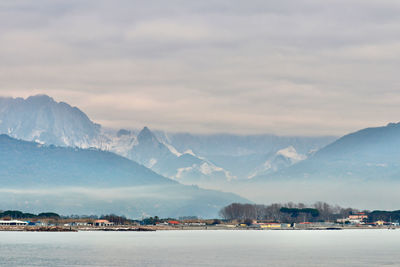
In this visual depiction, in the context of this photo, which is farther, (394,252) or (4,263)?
(394,252)

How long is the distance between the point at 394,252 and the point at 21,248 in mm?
81238

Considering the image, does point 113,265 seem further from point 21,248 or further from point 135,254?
point 21,248

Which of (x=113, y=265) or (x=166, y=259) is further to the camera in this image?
(x=166, y=259)

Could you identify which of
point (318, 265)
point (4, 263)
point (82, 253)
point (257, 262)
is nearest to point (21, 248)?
point (82, 253)

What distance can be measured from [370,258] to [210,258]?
29881 millimetres

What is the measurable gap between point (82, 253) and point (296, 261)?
44119 mm

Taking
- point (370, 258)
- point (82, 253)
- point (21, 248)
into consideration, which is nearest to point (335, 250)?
point (370, 258)

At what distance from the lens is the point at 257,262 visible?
424 ft

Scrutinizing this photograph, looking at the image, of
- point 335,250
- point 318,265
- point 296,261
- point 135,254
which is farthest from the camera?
point 335,250

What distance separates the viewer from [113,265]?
405ft

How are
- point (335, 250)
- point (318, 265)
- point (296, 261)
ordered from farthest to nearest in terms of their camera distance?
point (335, 250) → point (296, 261) → point (318, 265)

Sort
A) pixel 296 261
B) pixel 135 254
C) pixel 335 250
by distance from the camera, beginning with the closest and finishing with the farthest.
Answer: pixel 296 261
pixel 135 254
pixel 335 250

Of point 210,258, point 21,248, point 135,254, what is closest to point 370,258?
point 210,258

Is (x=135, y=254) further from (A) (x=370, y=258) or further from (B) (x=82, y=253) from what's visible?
(A) (x=370, y=258)
